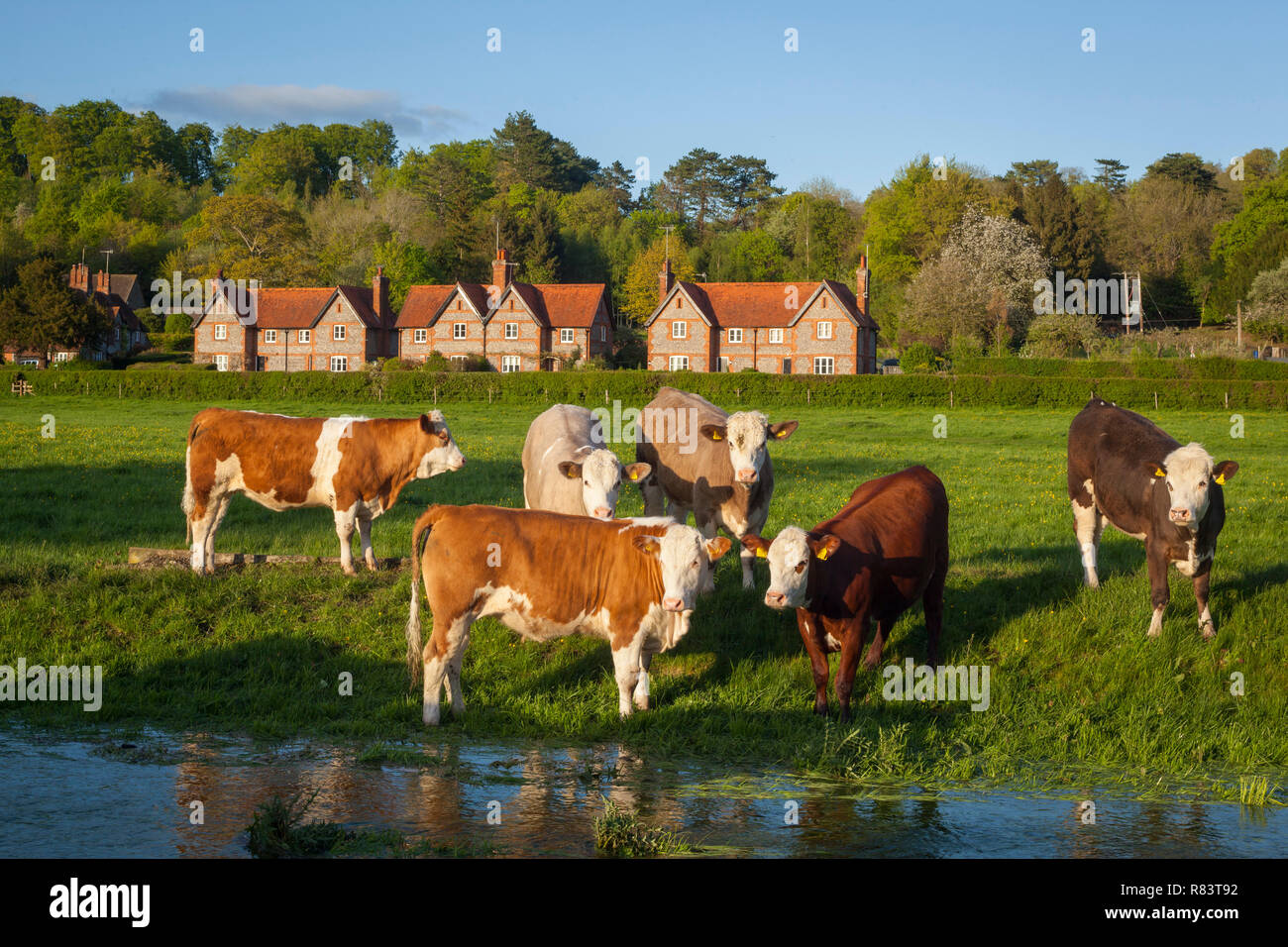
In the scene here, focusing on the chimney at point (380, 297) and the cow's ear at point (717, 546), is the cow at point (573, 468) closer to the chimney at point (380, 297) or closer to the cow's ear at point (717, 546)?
the cow's ear at point (717, 546)

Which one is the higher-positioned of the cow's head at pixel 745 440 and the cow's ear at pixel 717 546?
the cow's head at pixel 745 440

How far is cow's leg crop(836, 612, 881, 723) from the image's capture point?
9.77 metres

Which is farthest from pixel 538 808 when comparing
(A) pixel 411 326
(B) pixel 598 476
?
(A) pixel 411 326

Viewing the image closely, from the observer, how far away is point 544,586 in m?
9.60

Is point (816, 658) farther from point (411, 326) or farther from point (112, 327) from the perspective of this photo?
point (112, 327)

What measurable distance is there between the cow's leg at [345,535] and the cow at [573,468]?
7.26 ft

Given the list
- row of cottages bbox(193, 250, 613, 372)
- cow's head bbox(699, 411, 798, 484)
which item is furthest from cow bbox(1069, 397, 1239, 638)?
row of cottages bbox(193, 250, 613, 372)

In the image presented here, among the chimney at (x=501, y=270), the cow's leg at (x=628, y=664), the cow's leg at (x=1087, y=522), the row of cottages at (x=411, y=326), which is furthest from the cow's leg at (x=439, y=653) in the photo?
the chimney at (x=501, y=270)

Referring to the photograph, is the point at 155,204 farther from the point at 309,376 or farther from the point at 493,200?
the point at 309,376

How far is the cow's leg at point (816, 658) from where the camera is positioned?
9.87m

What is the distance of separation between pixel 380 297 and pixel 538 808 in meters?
87.0

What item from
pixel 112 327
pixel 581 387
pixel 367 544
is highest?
pixel 112 327
